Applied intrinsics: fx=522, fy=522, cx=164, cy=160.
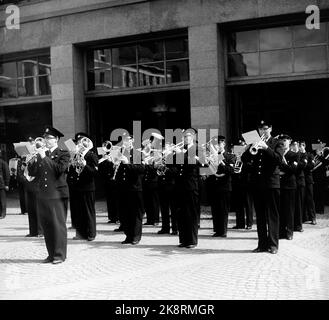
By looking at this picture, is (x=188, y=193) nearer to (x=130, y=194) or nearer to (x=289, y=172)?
(x=130, y=194)

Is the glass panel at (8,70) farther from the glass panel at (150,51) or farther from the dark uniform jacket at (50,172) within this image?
the dark uniform jacket at (50,172)

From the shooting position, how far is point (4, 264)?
8641 millimetres

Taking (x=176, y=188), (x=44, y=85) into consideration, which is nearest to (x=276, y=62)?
(x=176, y=188)

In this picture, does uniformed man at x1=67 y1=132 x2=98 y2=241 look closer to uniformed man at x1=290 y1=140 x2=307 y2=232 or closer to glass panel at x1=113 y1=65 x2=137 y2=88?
uniformed man at x1=290 y1=140 x2=307 y2=232

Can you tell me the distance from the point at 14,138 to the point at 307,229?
13228mm

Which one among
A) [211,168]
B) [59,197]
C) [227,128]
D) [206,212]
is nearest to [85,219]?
[59,197]

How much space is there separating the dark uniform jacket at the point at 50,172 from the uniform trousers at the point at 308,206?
656cm

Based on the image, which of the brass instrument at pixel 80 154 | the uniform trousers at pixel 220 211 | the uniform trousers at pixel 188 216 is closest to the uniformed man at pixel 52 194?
the brass instrument at pixel 80 154

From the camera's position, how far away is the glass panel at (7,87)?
66.4 ft

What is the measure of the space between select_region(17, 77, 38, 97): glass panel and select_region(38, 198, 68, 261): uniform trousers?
1173 cm

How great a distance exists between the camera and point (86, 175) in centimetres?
1084

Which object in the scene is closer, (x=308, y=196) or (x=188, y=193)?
(x=188, y=193)

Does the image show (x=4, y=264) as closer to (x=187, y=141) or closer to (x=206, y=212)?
(x=187, y=141)

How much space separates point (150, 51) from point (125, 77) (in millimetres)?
1256
